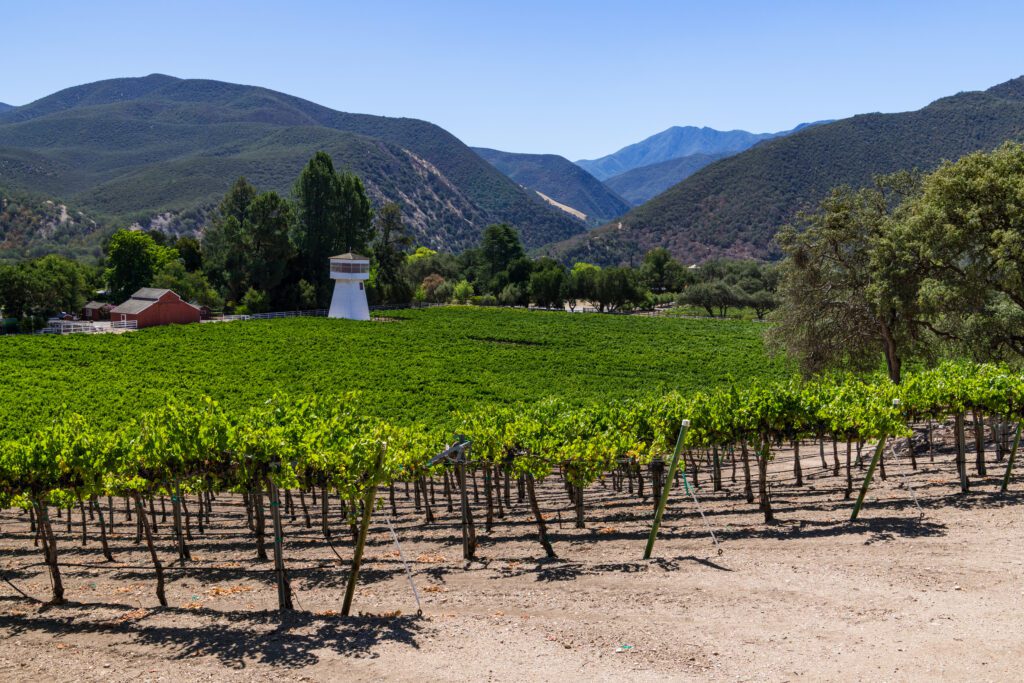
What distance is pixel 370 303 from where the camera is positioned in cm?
9494

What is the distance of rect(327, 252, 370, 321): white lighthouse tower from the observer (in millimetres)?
81062

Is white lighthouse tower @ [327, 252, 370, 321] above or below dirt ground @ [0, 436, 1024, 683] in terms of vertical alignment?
above

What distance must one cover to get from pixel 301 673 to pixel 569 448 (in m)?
7.26

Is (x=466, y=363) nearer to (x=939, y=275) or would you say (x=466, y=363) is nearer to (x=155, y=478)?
(x=939, y=275)

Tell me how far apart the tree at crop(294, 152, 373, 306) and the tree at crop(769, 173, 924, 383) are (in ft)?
211

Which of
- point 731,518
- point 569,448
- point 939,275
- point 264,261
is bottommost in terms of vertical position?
point 731,518

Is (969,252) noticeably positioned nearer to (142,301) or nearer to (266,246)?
(142,301)

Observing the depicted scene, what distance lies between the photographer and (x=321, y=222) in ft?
298

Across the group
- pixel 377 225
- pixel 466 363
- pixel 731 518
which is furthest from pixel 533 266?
pixel 731 518

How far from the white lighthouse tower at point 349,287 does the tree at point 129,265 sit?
2264 cm

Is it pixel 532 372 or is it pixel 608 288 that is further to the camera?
pixel 608 288

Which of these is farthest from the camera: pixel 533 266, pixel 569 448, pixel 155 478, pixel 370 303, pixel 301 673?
pixel 533 266

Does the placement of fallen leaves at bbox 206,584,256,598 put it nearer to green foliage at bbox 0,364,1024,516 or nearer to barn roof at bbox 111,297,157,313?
green foliage at bbox 0,364,1024,516

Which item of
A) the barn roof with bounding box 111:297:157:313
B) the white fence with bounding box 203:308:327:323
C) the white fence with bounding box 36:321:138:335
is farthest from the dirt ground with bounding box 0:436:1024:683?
the white fence with bounding box 203:308:327:323
